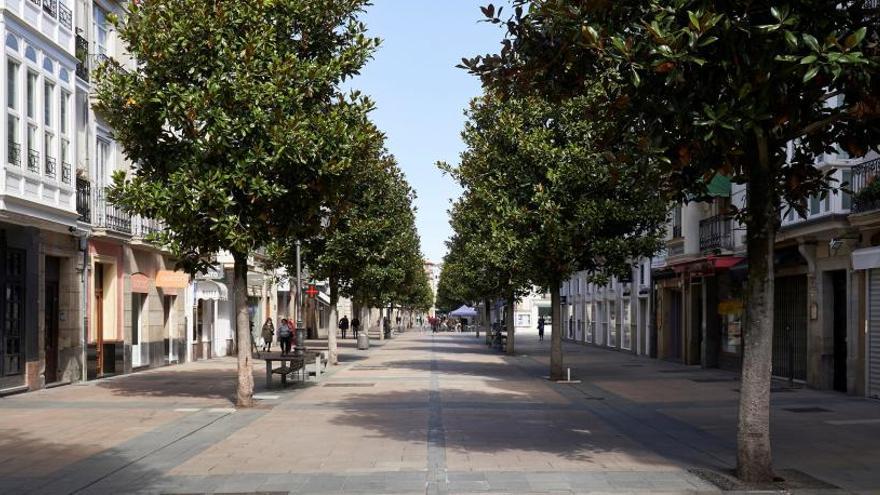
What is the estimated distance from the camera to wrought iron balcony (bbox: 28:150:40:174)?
65.0ft

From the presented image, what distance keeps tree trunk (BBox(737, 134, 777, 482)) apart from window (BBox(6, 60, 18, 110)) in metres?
14.9

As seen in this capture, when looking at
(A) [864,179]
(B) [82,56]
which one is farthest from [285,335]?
(A) [864,179]

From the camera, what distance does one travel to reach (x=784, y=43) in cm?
900

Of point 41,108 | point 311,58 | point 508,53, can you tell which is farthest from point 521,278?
point 508,53

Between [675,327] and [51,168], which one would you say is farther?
[675,327]

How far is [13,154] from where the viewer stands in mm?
18953

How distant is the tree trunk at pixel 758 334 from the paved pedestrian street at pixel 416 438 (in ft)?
1.64

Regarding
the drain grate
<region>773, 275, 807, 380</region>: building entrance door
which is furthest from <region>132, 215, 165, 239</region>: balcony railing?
the drain grate

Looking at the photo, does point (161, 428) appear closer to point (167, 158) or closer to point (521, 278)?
point (167, 158)

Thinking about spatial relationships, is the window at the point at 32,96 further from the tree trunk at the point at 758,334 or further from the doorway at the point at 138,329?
the tree trunk at the point at 758,334

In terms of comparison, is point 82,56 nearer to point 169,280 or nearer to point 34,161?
point 34,161

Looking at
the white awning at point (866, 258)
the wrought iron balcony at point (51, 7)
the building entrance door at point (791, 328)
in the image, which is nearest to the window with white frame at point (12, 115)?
the wrought iron balcony at point (51, 7)

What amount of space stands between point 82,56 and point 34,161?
14.3ft

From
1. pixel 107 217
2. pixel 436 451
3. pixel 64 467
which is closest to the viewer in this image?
pixel 64 467
